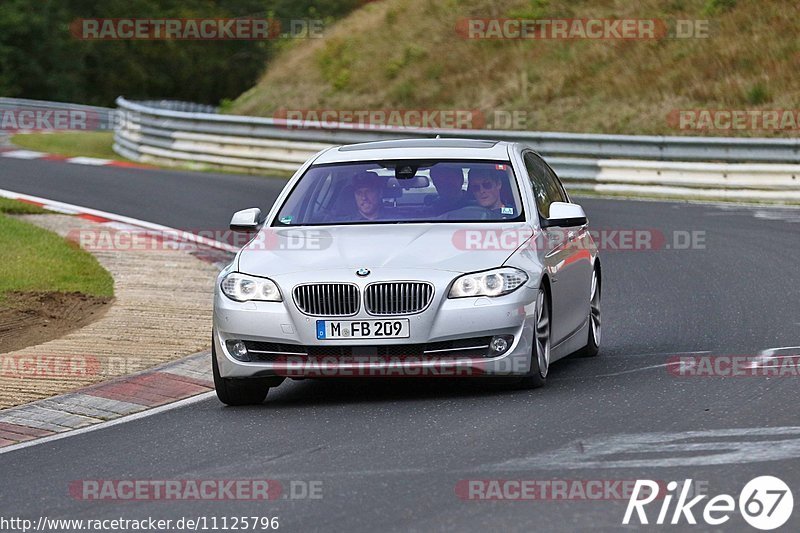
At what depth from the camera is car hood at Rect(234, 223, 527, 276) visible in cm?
916

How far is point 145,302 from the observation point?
44.4 feet

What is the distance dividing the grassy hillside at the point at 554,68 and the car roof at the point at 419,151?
18.1 m

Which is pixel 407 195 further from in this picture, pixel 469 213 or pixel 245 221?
pixel 245 221

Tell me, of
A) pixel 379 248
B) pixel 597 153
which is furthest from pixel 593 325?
pixel 597 153

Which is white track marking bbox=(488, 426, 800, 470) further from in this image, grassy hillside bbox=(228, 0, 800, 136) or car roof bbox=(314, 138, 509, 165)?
grassy hillside bbox=(228, 0, 800, 136)

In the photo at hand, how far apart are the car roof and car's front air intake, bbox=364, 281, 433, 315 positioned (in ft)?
5.65

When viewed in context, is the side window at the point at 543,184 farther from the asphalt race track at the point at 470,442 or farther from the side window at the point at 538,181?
the asphalt race track at the point at 470,442

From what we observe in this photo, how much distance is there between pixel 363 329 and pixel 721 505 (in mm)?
3188

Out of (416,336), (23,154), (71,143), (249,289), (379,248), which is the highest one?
(379,248)

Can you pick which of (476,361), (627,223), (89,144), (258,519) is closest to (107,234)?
(627,223)

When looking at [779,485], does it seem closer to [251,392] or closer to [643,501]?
[643,501]

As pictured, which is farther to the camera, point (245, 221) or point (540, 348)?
point (245, 221)

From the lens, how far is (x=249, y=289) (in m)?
9.27

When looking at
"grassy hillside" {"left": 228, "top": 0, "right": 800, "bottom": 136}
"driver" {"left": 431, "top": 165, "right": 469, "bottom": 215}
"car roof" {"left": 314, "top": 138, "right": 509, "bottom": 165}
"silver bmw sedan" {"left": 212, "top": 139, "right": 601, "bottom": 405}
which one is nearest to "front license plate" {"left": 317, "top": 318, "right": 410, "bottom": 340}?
"silver bmw sedan" {"left": 212, "top": 139, "right": 601, "bottom": 405}
